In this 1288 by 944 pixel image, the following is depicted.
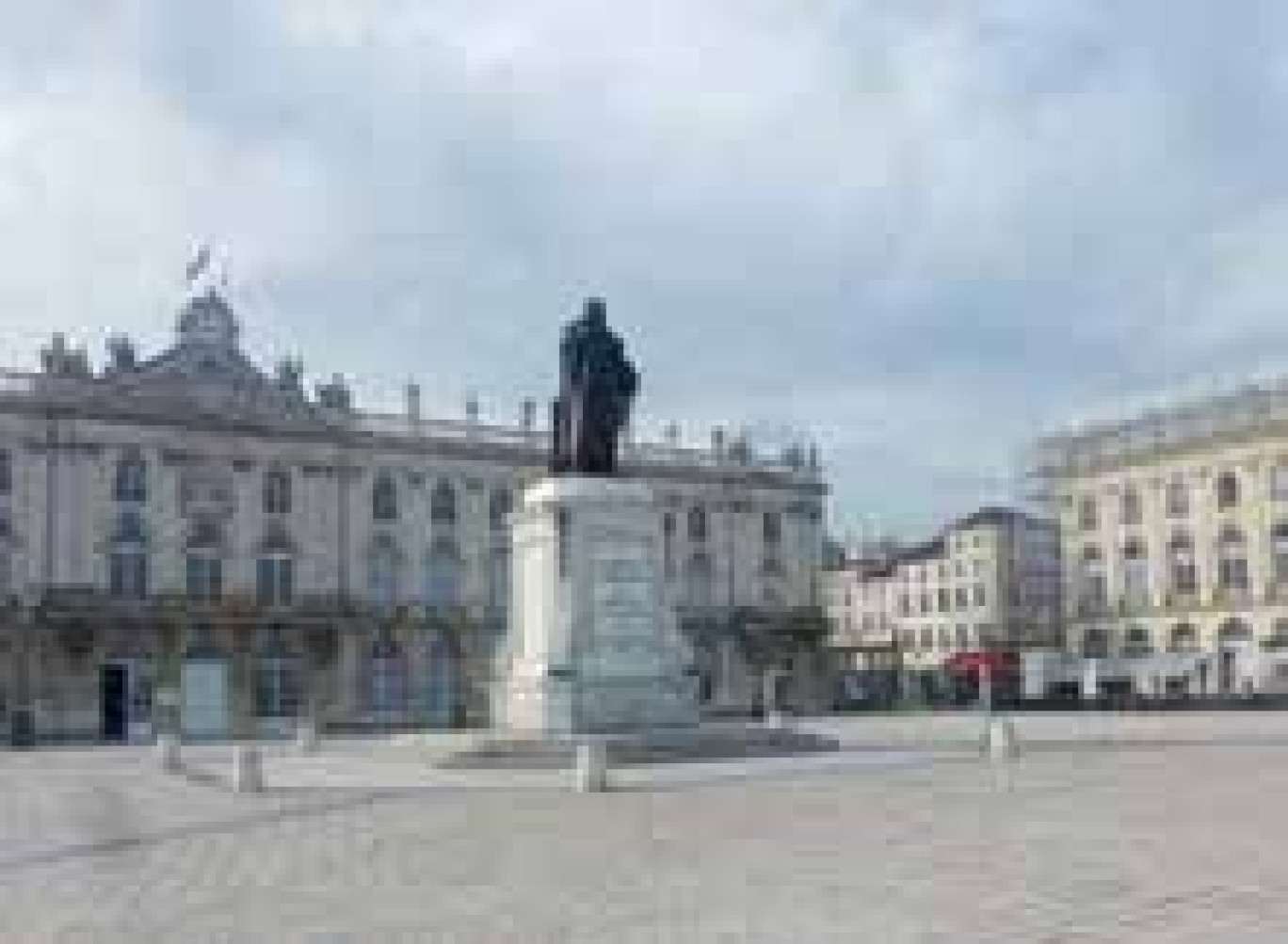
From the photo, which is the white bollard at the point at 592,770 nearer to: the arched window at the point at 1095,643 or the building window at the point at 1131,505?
the arched window at the point at 1095,643

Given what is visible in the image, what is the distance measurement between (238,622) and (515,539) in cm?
3940

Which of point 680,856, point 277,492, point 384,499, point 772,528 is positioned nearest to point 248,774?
point 680,856

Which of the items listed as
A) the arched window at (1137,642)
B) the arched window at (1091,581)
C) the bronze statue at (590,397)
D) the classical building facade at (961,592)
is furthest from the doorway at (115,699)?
the classical building facade at (961,592)

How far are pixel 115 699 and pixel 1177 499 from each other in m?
54.9

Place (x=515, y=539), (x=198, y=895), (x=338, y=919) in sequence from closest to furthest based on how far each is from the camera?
1. (x=338, y=919)
2. (x=198, y=895)
3. (x=515, y=539)

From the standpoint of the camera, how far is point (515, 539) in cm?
3572

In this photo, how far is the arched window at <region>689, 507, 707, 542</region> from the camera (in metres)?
89.4

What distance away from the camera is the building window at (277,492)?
247ft

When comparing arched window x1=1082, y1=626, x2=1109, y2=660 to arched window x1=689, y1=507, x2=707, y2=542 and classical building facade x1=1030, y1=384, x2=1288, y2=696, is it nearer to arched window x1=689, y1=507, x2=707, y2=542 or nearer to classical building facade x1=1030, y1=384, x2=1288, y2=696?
classical building facade x1=1030, y1=384, x2=1288, y2=696

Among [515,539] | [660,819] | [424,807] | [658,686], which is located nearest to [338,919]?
[660,819]

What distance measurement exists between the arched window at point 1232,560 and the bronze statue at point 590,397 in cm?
6053

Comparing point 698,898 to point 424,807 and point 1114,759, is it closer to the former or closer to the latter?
point 424,807

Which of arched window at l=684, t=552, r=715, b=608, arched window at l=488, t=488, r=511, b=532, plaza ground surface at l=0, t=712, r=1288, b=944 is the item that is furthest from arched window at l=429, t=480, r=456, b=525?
plaza ground surface at l=0, t=712, r=1288, b=944

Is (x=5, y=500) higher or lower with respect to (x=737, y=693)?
higher
